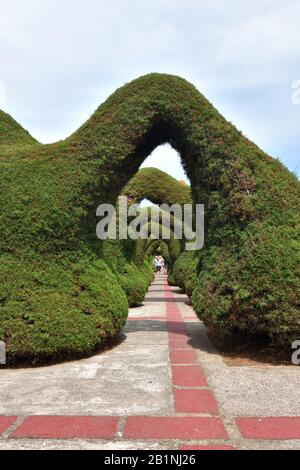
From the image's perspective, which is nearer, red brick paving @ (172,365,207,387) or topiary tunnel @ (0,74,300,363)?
red brick paving @ (172,365,207,387)

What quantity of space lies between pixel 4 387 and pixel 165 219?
46.1 feet

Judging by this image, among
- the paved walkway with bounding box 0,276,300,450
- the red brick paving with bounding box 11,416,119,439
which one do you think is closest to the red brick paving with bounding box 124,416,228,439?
the paved walkway with bounding box 0,276,300,450

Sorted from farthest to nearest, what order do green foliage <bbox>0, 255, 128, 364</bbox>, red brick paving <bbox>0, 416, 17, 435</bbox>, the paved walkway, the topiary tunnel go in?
1. the topiary tunnel
2. green foliage <bbox>0, 255, 128, 364</bbox>
3. red brick paving <bbox>0, 416, 17, 435</bbox>
4. the paved walkway

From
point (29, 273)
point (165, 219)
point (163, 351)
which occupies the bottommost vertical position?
point (163, 351)

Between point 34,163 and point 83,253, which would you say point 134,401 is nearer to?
point 83,253

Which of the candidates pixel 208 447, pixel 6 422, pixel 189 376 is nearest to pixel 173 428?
pixel 208 447

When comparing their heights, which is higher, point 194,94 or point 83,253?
point 194,94

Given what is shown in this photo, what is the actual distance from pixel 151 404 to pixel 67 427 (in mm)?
786

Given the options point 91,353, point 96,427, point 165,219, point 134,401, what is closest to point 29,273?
point 91,353

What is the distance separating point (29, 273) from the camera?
207 inches

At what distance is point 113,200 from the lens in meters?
6.34

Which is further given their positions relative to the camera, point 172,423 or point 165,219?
point 165,219

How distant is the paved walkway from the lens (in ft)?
9.24

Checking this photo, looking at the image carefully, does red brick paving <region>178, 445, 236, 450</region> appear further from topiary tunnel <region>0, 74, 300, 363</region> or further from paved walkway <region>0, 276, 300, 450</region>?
topiary tunnel <region>0, 74, 300, 363</region>
